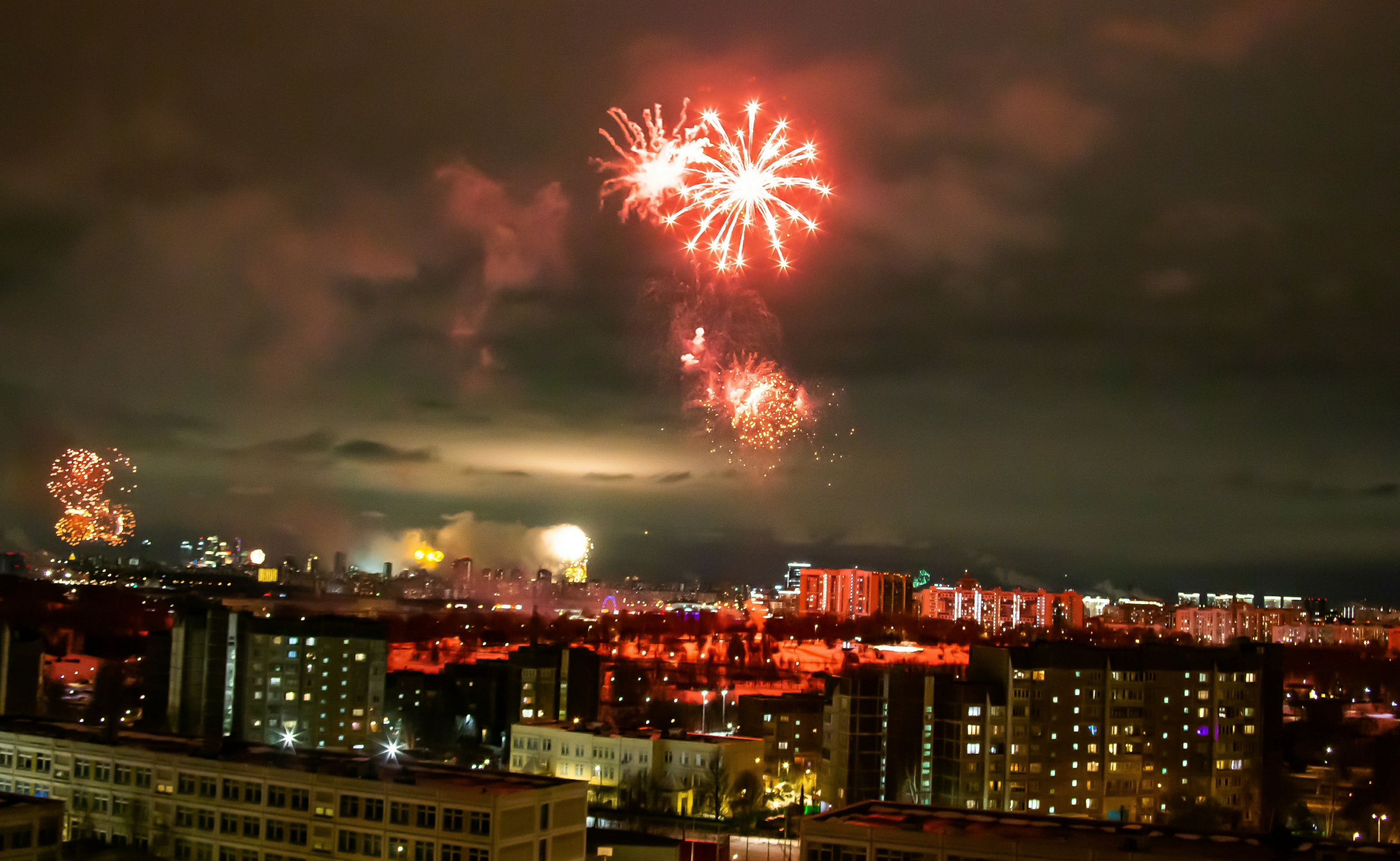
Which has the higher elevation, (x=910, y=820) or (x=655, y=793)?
(x=910, y=820)

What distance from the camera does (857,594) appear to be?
145 feet

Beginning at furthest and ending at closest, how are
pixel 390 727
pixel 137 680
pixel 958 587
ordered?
pixel 958 587 → pixel 137 680 → pixel 390 727

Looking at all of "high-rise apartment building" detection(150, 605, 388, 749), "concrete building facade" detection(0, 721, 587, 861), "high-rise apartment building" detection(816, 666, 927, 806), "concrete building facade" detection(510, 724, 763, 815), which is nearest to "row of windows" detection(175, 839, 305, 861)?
"concrete building facade" detection(0, 721, 587, 861)

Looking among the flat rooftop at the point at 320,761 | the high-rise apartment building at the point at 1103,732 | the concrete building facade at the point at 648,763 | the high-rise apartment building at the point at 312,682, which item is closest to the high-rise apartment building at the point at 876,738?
the high-rise apartment building at the point at 1103,732

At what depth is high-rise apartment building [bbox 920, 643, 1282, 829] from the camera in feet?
39.3

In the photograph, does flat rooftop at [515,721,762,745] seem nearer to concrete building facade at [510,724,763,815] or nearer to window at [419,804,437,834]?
concrete building facade at [510,724,763,815]

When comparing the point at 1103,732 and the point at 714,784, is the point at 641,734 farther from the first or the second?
the point at 1103,732

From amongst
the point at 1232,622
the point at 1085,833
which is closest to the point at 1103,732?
the point at 1085,833

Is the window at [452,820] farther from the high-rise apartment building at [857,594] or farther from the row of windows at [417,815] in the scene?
the high-rise apartment building at [857,594]

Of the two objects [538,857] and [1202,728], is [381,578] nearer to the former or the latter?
[1202,728]

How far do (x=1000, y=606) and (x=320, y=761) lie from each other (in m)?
39.0

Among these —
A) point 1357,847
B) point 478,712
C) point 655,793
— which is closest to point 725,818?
point 655,793

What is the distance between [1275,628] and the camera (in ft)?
130

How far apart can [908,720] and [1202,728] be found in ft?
10.7
